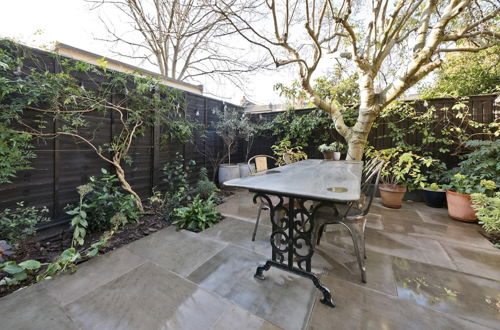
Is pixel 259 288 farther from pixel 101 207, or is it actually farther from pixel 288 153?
pixel 288 153

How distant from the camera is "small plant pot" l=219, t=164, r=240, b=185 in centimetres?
445

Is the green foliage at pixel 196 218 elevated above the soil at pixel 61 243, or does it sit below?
above

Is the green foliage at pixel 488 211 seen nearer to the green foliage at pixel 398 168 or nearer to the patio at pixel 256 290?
the patio at pixel 256 290

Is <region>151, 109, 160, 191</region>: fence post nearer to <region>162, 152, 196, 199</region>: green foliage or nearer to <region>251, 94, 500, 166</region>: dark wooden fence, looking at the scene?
<region>162, 152, 196, 199</region>: green foliage

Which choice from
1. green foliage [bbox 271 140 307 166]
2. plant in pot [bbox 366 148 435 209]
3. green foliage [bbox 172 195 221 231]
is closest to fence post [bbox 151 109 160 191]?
green foliage [bbox 172 195 221 231]

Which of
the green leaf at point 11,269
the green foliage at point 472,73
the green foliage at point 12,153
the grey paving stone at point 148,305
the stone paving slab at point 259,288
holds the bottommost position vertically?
the grey paving stone at point 148,305

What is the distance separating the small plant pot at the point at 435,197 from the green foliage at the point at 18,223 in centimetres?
524

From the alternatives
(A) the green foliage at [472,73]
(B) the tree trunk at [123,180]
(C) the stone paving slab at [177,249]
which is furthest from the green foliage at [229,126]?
(A) the green foliage at [472,73]

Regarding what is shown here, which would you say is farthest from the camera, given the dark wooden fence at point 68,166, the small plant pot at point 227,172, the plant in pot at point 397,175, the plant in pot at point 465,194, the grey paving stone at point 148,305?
the small plant pot at point 227,172

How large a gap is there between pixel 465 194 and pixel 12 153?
522cm

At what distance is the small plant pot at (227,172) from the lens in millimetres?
4449

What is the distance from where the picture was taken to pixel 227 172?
445 cm

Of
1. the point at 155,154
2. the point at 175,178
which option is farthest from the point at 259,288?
the point at 155,154

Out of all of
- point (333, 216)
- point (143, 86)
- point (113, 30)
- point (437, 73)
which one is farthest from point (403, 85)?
point (113, 30)
